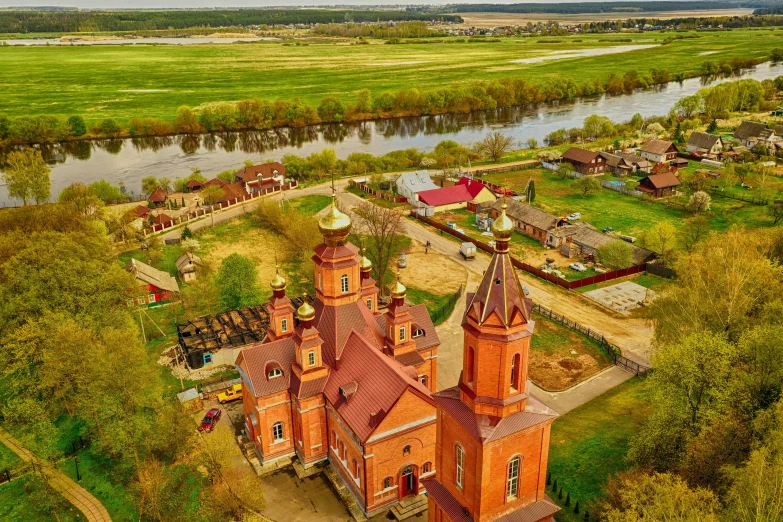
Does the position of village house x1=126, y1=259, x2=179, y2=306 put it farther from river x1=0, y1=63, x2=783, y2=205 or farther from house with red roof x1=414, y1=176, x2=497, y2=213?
river x1=0, y1=63, x2=783, y2=205

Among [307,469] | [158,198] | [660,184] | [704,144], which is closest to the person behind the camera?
[307,469]

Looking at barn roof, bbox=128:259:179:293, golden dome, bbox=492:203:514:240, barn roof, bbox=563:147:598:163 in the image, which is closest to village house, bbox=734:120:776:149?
barn roof, bbox=563:147:598:163

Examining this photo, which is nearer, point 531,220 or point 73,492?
point 73,492

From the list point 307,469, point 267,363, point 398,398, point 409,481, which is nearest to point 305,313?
point 267,363

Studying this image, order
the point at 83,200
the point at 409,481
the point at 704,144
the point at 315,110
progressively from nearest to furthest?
the point at 409,481 < the point at 83,200 < the point at 704,144 < the point at 315,110

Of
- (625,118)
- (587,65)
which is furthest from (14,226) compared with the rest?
(587,65)

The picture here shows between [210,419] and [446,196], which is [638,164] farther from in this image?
[210,419]
